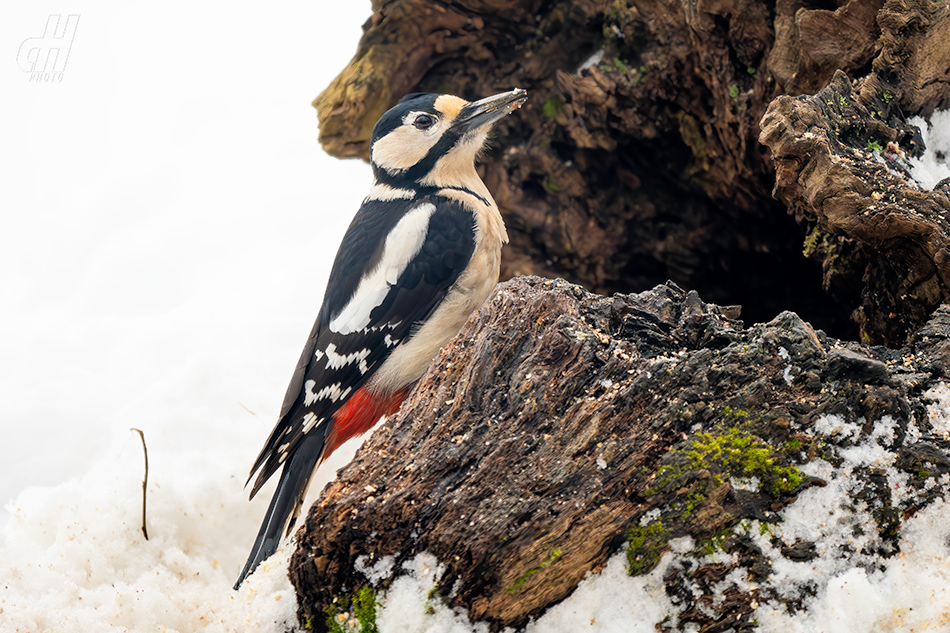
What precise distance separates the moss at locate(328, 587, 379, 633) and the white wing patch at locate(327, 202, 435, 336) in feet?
4.04

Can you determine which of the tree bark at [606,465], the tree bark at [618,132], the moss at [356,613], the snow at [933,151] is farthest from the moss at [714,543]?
the tree bark at [618,132]

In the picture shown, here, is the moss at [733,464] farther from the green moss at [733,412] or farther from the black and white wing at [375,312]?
the black and white wing at [375,312]

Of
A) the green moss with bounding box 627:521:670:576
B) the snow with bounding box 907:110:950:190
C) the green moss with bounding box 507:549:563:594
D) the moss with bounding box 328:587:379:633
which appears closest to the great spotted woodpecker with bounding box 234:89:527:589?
the moss with bounding box 328:587:379:633

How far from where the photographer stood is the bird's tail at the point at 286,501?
2.41 meters

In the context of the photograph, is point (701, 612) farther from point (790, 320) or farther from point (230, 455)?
point (230, 455)

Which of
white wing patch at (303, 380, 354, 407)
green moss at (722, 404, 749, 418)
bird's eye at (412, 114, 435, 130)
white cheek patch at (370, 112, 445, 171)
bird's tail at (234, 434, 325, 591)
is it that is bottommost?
bird's tail at (234, 434, 325, 591)

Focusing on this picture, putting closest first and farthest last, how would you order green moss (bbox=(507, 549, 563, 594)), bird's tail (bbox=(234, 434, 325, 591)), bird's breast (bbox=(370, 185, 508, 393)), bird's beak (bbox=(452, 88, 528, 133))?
green moss (bbox=(507, 549, 563, 594)) < bird's tail (bbox=(234, 434, 325, 591)) < bird's breast (bbox=(370, 185, 508, 393)) < bird's beak (bbox=(452, 88, 528, 133))

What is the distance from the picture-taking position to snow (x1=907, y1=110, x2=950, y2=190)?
2303 mm

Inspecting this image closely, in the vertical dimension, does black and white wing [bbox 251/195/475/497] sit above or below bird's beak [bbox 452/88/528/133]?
below

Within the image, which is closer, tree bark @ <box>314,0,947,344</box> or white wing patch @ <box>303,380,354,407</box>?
white wing patch @ <box>303,380,354,407</box>

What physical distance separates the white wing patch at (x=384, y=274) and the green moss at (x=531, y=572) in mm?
1397

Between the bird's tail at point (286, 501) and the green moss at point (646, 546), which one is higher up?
the green moss at point (646, 546)

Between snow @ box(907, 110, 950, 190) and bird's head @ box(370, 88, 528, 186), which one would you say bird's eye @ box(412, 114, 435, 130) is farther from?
snow @ box(907, 110, 950, 190)

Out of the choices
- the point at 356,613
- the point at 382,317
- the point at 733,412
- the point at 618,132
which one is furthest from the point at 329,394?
the point at 618,132
